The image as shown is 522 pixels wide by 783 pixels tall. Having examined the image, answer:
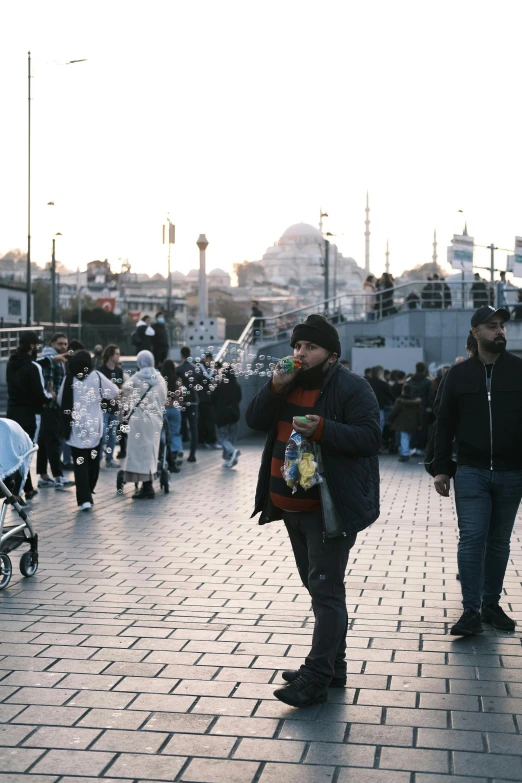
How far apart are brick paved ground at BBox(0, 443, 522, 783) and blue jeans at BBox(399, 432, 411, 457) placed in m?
8.54

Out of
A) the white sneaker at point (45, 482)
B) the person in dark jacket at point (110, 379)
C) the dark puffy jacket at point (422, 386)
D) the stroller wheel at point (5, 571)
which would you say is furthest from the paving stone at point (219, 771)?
the dark puffy jacket at point (422, 386)

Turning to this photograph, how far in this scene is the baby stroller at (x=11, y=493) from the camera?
718 centimetres

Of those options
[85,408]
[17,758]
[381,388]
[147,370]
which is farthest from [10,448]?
[381,388]

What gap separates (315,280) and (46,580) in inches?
7397

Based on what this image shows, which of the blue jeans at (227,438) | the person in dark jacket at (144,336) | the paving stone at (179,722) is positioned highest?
the person in dark jacket at (144,336)

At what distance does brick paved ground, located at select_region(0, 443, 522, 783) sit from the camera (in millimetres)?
4125

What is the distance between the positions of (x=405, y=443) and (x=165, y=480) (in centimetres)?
→ 604

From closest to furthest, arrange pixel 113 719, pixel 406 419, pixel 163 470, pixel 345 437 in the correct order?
pixel 113 719
pixel 345 437
pixel 163 470
pixel 406 419

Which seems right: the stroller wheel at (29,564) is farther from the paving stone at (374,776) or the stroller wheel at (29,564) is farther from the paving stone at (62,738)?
the paving stone at (374,776)

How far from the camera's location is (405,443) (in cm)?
1780

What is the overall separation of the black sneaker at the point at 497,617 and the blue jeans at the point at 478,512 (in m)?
0.14

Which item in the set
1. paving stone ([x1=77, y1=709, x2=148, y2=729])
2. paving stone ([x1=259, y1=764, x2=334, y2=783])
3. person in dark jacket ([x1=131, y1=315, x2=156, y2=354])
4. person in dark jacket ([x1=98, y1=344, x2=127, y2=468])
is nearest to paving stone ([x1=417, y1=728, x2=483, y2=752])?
paving stone ([x1=259, y1=764, x2=334, y2=783])

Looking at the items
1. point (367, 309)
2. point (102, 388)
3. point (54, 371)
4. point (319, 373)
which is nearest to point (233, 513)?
point (102, 388)

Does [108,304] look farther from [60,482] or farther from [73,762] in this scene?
[73,762]
